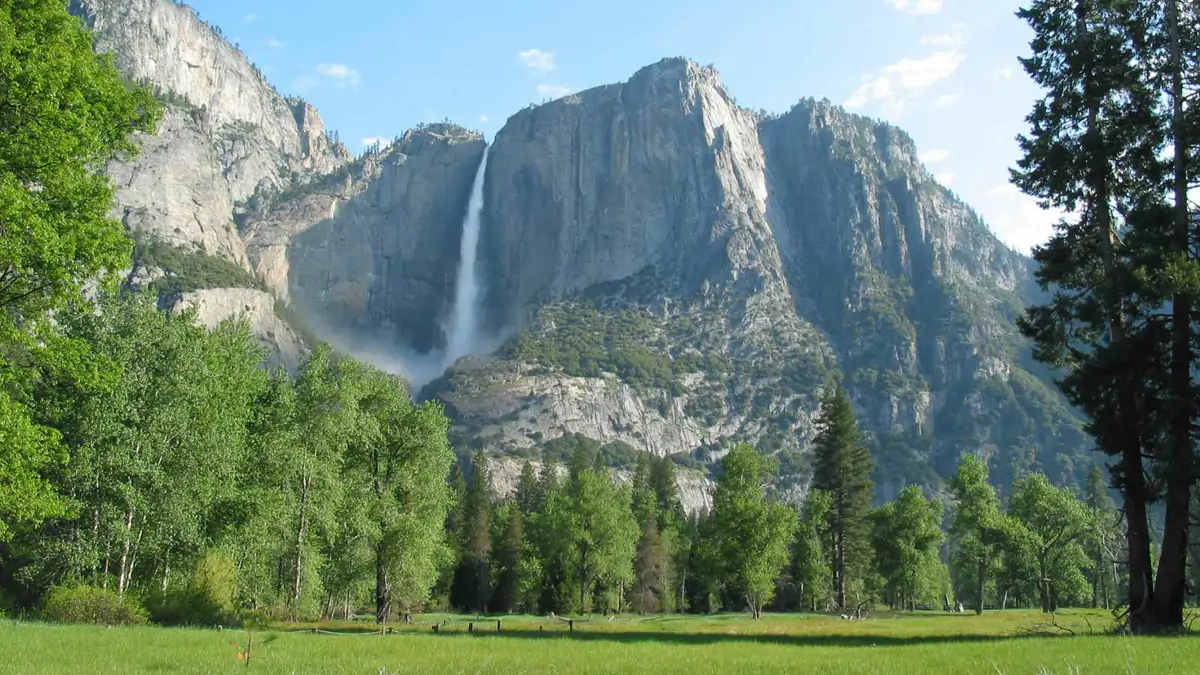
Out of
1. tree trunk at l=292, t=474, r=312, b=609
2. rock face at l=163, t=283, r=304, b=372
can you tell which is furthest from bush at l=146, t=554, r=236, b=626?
rock face at l=163, t=283, r=304, b=372

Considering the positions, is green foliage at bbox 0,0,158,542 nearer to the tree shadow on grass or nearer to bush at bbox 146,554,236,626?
bush at bbox 146,554,236,626

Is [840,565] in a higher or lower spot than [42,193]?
lower

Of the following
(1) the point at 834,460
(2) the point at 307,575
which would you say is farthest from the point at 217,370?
(1) the point at 834,460

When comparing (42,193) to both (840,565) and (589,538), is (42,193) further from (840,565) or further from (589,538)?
(840,565)

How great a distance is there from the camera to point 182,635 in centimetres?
1961

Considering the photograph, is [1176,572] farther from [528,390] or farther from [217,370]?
[528,390]

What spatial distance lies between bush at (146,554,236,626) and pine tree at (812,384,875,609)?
153ft

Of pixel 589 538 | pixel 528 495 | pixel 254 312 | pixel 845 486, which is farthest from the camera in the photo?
pixel 254 312

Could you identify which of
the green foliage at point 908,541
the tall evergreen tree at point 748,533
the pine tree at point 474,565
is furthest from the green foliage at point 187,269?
the tall evergreen tree at point 748,533

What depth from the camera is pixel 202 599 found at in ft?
90.4

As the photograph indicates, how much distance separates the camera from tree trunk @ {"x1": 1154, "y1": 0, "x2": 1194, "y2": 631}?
19.8m

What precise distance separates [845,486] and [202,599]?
49.3 m

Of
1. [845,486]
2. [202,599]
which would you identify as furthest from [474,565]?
[202,599]

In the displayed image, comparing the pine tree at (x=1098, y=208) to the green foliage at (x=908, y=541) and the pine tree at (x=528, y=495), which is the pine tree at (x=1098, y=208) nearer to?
the green foliage at (x=908, y=541)
